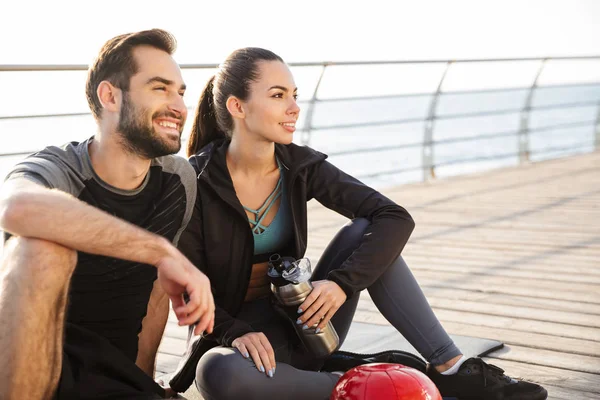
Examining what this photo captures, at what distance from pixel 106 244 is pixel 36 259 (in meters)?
0.15

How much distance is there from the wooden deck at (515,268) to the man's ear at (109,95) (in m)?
0.98

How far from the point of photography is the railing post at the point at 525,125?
860cm

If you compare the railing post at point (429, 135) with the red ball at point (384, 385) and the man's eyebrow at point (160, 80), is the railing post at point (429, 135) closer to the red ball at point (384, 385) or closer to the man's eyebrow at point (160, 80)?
the man's eyebrow at point (160, 80)

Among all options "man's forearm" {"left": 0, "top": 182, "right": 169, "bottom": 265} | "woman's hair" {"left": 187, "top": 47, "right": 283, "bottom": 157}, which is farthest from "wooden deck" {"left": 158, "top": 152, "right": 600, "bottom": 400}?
"man's forearm" {"left": 0, "top": 182, "right": 169, "bottom": 265}

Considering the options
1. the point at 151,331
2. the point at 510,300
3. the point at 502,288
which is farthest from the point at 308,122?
the point at 151,331

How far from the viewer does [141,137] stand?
2.08 m

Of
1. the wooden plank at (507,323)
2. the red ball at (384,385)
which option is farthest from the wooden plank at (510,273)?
the red ball at (384,385)

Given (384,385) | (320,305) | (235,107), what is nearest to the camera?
(384,385)

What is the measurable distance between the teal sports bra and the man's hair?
0.53 meters

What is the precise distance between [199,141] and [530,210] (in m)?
3.82

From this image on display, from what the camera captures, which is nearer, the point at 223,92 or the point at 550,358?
the point at 223,92

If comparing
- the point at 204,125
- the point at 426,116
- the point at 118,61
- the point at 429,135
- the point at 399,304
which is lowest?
the point at 429,135

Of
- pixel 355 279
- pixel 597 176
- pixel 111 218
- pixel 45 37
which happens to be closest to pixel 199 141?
pixel 355 279

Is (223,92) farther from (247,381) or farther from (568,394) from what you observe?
(568,394)
